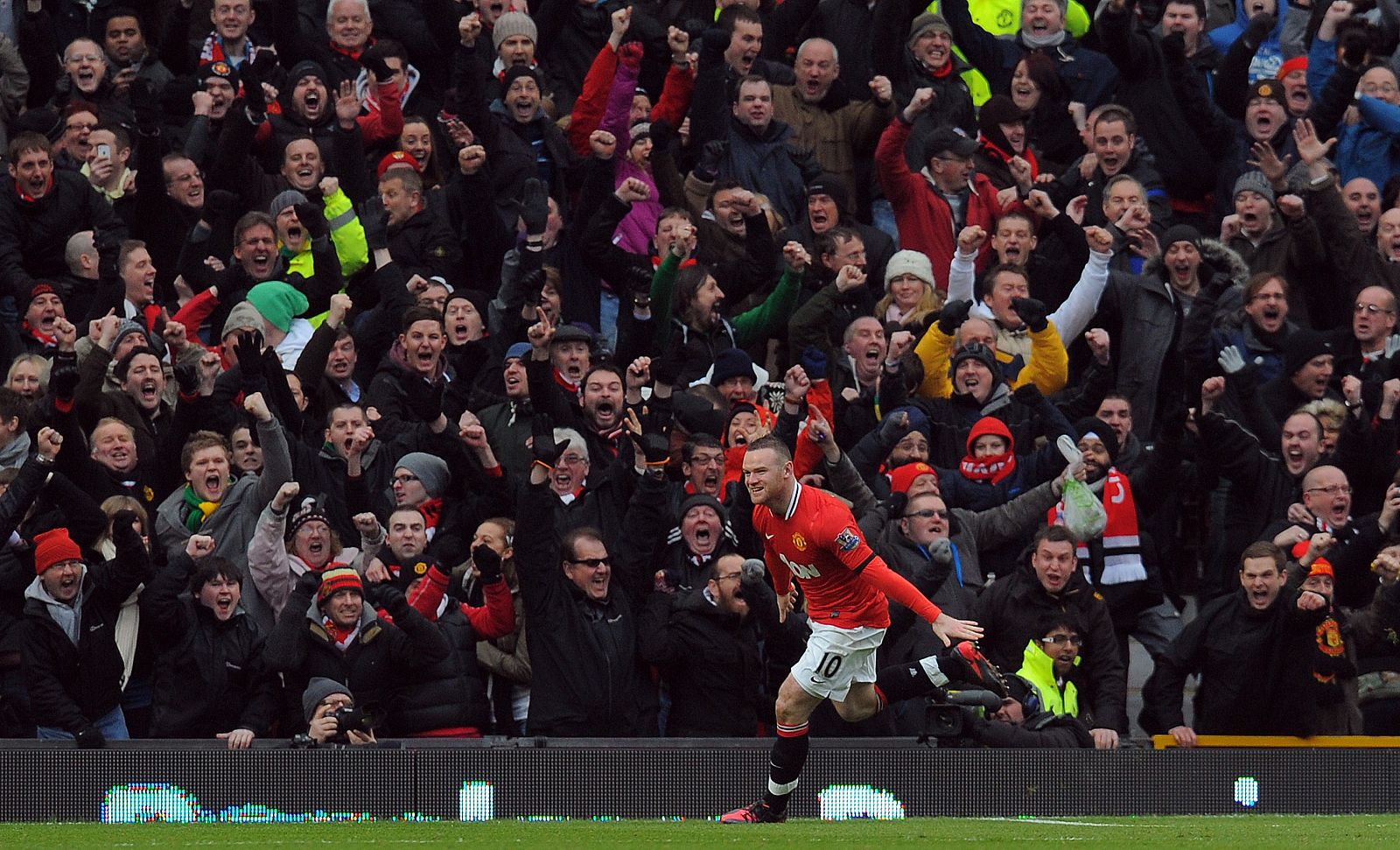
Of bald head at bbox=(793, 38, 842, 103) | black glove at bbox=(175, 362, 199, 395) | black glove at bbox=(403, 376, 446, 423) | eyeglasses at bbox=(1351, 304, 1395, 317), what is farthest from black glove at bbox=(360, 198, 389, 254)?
eyeglasses at bbox=(1351, 304, 1395, 317)

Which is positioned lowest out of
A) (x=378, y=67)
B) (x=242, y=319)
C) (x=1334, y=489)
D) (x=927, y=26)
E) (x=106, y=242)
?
(x=1334, y=489)

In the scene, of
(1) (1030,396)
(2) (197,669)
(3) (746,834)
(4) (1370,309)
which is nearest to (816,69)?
(1) (1030,396)

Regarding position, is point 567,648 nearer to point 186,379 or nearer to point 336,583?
point 336,583

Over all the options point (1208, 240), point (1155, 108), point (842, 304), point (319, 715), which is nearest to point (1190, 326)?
point (1208, 240)

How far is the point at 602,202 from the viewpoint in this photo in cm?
1566

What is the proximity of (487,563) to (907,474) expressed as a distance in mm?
2662

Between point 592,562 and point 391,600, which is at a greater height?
point 592,562

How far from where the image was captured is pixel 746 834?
1053cm

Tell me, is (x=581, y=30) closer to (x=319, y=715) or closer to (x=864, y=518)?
(x=864, y=518)

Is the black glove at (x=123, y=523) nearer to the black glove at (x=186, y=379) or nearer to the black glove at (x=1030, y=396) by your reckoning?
→ the black glove at (x=186, y=379)

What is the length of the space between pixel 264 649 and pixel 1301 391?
7088 mm

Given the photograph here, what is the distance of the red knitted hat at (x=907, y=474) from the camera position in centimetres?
1376

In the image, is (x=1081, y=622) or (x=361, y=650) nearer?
(x=361, y=650)

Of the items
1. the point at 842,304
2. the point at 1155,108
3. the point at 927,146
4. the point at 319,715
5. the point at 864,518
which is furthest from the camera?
the point at 1155,108
